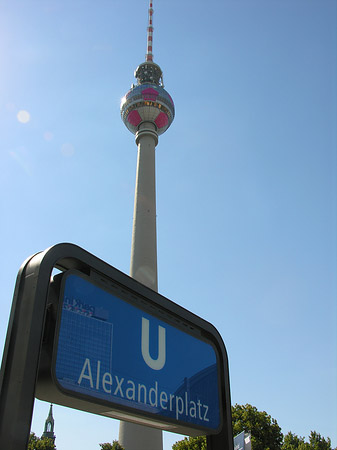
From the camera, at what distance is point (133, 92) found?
5838 cm

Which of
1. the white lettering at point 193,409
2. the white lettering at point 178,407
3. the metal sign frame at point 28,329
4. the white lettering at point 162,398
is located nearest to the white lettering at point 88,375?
the metal sign frame at point 28,329

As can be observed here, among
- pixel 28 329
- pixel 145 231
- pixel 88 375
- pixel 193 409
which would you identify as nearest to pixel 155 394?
pixel 193 409

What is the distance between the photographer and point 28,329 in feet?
10.4

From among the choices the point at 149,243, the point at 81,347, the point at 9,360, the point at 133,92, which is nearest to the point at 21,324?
the point at 9,360

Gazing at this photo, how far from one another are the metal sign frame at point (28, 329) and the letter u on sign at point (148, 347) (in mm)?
474

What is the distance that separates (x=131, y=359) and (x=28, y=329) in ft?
3.81

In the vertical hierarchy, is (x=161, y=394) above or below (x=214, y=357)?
below

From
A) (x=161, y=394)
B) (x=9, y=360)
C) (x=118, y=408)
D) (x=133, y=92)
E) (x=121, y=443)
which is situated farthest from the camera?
(x=133, y=92)

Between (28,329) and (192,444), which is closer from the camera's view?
(28,329)

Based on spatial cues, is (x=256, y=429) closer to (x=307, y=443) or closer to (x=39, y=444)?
(x=307, y=443)

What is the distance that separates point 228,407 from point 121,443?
37177 millimetres

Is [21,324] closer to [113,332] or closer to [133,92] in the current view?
[113,332]

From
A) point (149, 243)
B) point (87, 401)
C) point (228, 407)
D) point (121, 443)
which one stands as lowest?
point (87, 401)

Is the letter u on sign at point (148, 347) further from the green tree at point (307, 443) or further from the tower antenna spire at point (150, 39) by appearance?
the tower antenna spire at point (150, 39)
